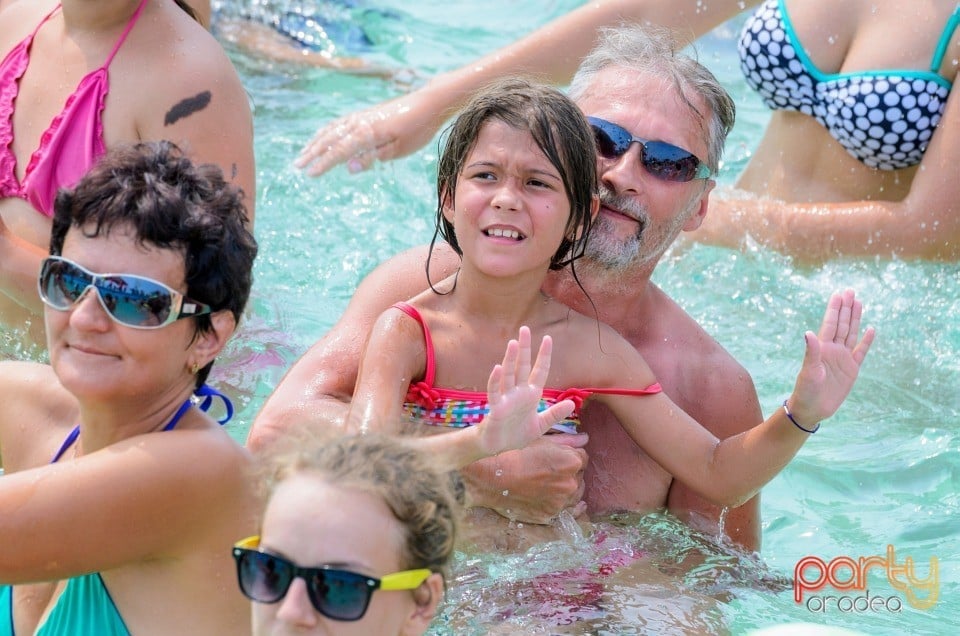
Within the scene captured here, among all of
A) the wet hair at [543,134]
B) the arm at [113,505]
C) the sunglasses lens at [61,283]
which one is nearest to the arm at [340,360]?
the wet hair at [543,134]

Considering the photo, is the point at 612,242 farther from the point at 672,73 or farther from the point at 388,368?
the point at 388,368

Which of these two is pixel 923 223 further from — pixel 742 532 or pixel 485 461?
pixel 485 461

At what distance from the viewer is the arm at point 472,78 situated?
15.7 ft

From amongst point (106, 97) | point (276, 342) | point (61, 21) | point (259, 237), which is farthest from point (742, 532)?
point (259, 237)

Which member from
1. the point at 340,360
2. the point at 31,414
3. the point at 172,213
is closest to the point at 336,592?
the point at 172,213

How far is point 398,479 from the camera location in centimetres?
222

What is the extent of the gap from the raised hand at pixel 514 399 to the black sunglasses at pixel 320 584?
649mm

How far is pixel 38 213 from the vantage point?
12.6ft

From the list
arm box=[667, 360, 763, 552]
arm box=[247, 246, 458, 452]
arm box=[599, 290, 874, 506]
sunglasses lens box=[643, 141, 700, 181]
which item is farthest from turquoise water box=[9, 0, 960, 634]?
sunglasses lens box=[643, 141, 700, 181]

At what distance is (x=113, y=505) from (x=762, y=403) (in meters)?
3.11

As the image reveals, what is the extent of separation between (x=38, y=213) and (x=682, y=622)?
207 cm

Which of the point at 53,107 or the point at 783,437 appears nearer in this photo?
the point at 783,437

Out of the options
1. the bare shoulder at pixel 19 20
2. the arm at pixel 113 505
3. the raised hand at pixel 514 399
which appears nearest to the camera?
the arm at pixel 113 505

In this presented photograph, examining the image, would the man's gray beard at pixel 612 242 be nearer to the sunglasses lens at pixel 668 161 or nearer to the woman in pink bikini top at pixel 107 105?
the sunglasses lens at pixel 668 161
